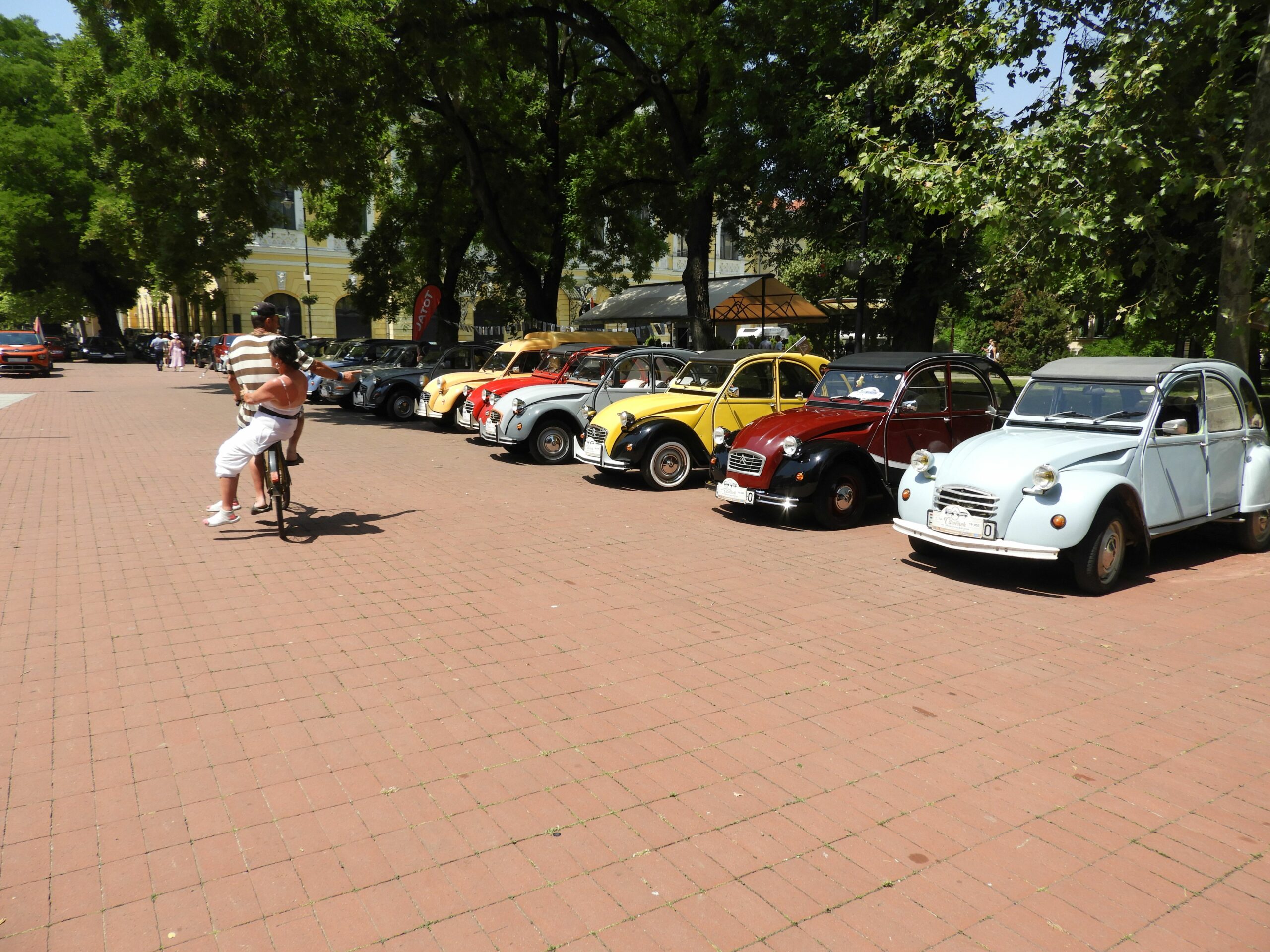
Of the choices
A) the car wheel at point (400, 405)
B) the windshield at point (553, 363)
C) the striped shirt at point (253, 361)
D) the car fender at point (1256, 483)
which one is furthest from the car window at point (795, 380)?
the car wheel at point (400, 405)

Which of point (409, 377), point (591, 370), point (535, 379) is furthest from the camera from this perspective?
point (409, 377)

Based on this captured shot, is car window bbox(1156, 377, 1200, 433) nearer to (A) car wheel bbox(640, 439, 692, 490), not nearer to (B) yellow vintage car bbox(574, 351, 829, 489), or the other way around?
(B) yellow vintage car bbox(574, 351, 829, 489)

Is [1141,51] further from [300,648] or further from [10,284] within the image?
[10,284]

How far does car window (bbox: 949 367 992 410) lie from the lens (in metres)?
9.71

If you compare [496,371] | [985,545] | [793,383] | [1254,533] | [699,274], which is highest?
[699,274]

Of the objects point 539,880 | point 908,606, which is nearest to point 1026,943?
point 539,880

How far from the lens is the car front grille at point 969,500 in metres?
6.86

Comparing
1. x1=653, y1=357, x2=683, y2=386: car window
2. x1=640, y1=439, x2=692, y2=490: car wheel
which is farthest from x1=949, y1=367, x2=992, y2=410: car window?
x1=653, y1=357, x2=683, y2=386: car window

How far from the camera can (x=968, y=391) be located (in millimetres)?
9844

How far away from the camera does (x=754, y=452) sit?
9.27 meters

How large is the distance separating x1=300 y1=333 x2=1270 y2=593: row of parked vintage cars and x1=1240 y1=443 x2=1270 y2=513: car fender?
0.6 inches

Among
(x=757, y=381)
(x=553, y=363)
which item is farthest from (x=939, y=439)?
(x=553, y=363)

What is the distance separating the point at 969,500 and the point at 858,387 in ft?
10.0

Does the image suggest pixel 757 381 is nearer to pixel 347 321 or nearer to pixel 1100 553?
pixel 1100 553
